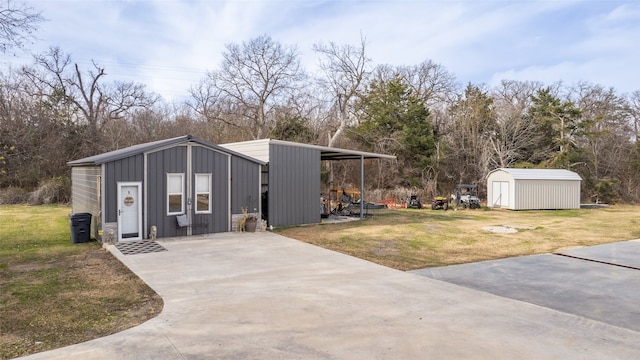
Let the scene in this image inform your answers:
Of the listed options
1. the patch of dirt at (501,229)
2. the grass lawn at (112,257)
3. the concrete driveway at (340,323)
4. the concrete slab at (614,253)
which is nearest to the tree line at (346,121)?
the grass lawn at (112,257)

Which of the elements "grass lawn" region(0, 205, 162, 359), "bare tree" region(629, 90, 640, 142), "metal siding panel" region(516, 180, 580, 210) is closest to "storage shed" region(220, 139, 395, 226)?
"grass lawn" region(0, 205, 162, 359)

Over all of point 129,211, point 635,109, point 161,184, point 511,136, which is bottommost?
point 129,211

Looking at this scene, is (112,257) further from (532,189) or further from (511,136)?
(511,136)

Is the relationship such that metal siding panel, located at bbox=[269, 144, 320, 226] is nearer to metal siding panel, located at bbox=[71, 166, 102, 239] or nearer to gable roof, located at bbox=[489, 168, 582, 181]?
metal siding panel, located at bbox=[71, 166, 102, 239]

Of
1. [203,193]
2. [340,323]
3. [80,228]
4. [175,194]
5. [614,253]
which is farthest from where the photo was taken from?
[203,193]

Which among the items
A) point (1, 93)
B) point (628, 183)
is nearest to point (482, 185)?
point (628, 183)

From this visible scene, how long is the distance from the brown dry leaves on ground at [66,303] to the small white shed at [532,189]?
19.1 meters

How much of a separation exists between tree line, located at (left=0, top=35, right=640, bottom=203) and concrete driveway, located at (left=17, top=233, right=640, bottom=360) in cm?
1760

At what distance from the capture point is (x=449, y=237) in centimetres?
1173

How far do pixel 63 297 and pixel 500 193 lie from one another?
20.8 meters

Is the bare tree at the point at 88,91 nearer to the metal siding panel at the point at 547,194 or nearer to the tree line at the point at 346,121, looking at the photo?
the tree line at the point at 346,121

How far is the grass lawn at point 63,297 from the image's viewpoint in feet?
14.3

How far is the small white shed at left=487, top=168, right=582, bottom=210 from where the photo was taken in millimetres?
20641

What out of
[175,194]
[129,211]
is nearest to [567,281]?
[175,194]
